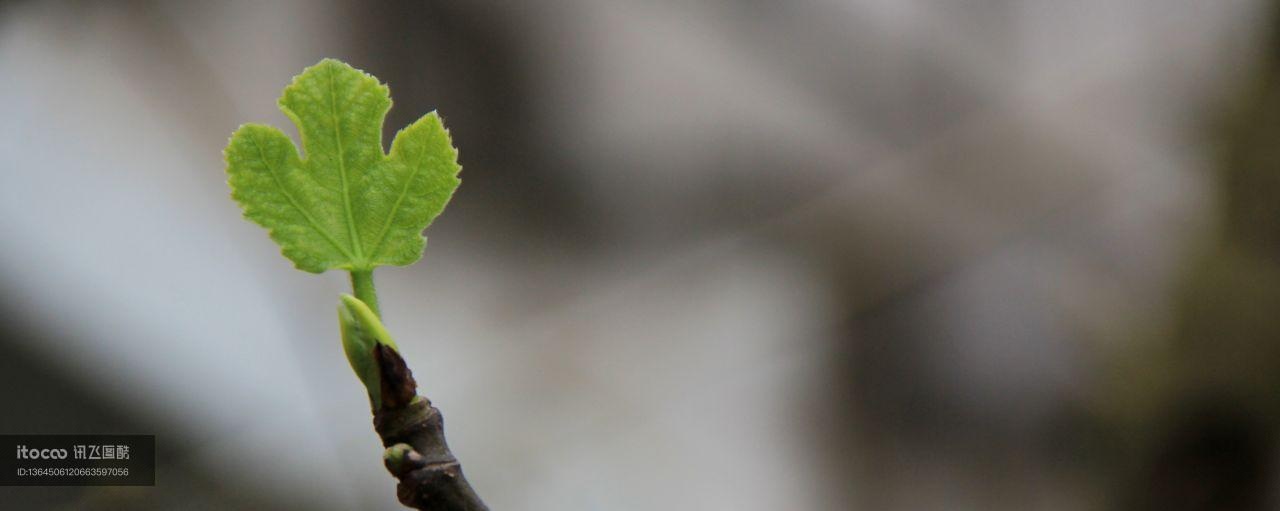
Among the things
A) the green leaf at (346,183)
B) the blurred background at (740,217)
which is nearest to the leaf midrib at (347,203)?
the green leaf at (346,183)

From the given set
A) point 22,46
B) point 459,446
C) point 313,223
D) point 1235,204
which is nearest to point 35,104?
point 22,46

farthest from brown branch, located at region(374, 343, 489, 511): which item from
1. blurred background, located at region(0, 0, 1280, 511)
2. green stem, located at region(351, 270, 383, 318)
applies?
blurred background, located at region(0, 0, 1280, 511)

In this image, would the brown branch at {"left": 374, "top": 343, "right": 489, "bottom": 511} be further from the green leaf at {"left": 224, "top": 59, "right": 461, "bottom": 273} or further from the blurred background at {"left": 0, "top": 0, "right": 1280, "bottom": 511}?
the blurred background at {"left": 0, "top": 0, "right": 1280, "bottom": 511}

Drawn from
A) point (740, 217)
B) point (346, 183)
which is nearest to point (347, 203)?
point (346, 183)

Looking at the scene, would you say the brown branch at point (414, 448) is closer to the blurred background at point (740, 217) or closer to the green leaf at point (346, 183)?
the green leaf at point (346, 183)

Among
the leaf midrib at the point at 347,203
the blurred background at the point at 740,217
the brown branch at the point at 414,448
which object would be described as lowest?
the brown branch at the point at 414,448

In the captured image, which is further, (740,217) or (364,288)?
(740,217)

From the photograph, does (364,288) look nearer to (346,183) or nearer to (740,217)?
(346,183)
